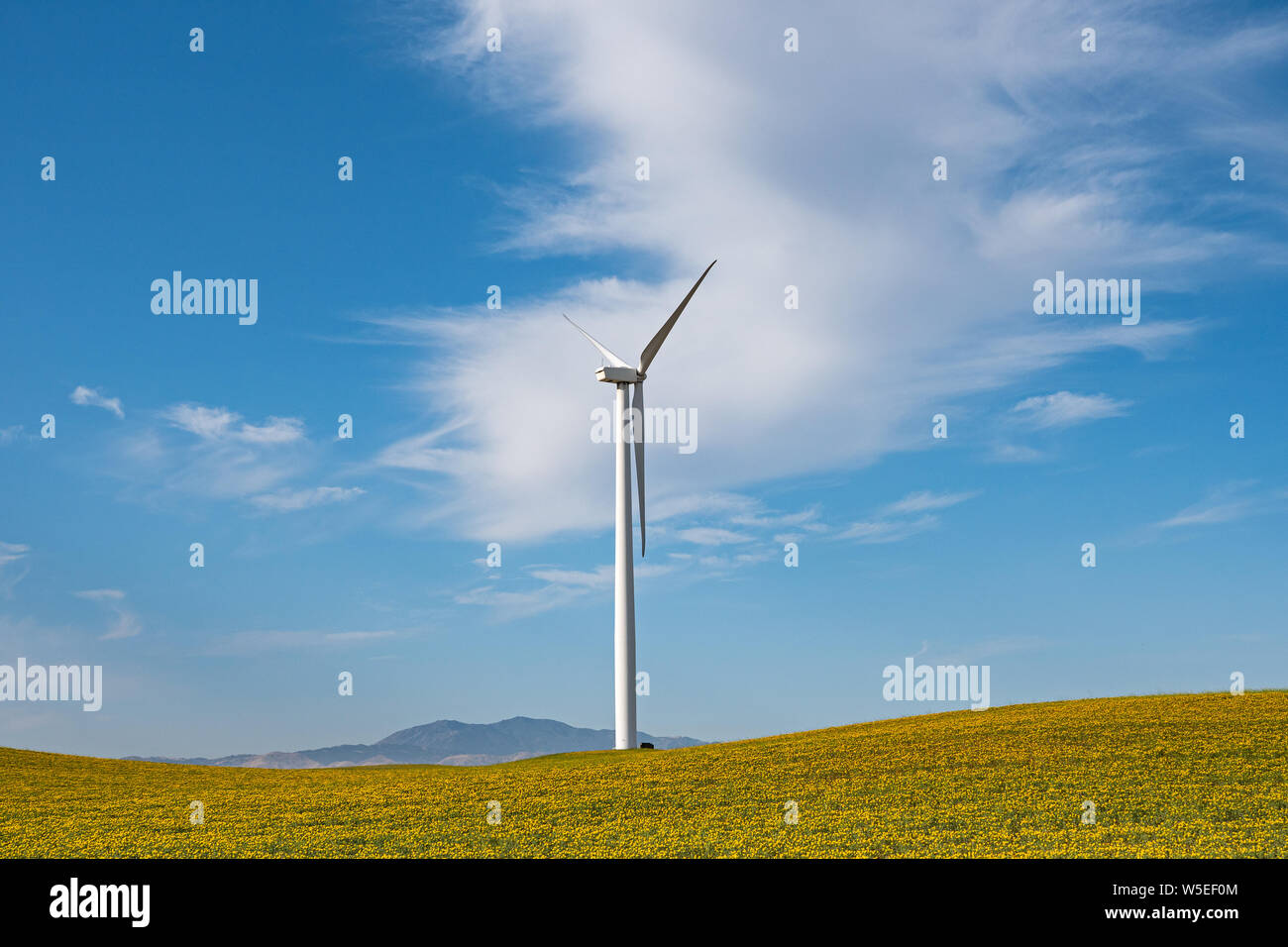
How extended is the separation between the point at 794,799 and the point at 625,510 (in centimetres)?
2530

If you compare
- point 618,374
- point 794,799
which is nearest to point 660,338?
point 618,374

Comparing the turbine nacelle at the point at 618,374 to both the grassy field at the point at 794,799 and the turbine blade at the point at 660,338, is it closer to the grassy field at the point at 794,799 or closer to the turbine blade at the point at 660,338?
the turbine blade at the point at 660,338

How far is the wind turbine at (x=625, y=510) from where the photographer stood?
5209cm

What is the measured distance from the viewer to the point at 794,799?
30.3 m

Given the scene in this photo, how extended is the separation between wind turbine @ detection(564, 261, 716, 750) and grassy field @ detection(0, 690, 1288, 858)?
8730 millimetres

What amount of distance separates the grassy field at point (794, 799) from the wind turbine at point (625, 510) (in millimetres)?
8730

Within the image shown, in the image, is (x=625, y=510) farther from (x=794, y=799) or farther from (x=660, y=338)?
(x=794, y=799)

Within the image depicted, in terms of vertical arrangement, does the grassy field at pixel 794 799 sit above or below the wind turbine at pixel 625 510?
below

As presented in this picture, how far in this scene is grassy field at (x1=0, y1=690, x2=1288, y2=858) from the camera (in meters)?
25.5

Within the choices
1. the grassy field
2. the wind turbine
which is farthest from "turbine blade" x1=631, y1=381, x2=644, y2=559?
the grassy field

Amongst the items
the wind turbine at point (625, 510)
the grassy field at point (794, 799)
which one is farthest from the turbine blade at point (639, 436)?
the grassy field at point (794, 799)
